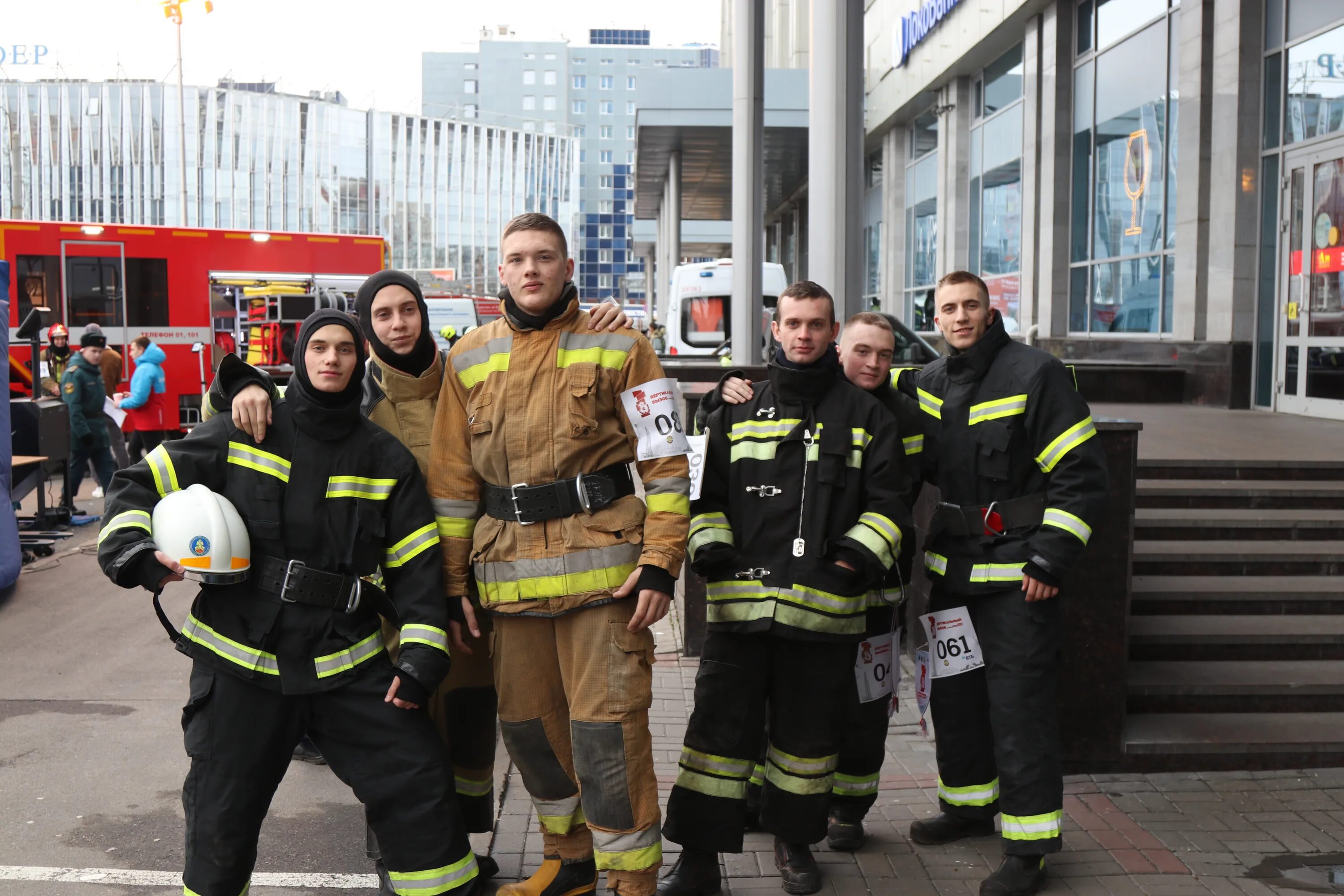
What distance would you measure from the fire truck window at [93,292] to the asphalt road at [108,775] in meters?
12.7

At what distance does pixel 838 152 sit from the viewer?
9.38 metres

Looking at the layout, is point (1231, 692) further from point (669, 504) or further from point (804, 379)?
point (669, 504)

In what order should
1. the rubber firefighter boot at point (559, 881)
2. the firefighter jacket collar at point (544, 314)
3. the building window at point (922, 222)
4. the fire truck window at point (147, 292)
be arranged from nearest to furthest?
1. the firefighter jacket collar at point (544, 314)
2. the rubber firefighter boot at point (559, 881)
3. the fire truck window at point (147, 292)
4. the building window at point (922, 222)

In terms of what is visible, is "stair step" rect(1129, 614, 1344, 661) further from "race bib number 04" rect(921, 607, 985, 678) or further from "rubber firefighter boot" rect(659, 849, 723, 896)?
"rubber firefighter boot" rect(659, 849, 723, 896)

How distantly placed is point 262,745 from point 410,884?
0.57 metres

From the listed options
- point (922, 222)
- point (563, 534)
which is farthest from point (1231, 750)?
point (922, 222)

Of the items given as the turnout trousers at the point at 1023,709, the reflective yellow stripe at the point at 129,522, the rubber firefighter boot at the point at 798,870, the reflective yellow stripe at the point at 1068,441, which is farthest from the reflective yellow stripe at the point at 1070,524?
the reflective yellow stripe at the point at 129,522

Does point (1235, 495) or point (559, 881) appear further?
point (1235, 495)

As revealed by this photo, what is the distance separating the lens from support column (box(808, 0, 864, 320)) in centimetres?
921

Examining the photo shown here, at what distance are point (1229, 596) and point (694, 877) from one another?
3.63 m

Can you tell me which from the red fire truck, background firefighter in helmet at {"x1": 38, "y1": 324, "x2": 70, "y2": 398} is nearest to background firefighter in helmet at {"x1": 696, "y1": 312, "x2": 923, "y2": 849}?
background firefighter in helmet at {"x1": 38, "y1": 324, "x2": 70, "y2": 398}

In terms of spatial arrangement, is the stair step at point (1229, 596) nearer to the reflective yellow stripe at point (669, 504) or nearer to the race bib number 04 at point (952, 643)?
the race bib number 04 at point (952, 643)

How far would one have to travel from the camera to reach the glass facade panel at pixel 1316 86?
12266mm

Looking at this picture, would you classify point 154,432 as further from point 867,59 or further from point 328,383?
point 867,59
